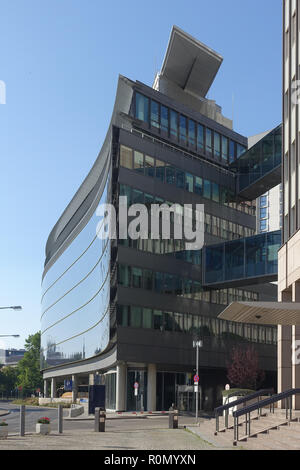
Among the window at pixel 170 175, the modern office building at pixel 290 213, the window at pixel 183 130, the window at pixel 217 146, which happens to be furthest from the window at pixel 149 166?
the modern office building at pixel 290 213

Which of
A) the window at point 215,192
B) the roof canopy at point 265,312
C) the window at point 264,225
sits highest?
the window at point 264,225

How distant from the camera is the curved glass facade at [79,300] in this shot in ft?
218

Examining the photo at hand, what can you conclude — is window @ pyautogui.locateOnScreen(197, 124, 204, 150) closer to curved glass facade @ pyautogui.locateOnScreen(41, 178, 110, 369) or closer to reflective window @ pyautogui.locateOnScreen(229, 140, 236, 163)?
reflective window @ pyautogui.locateOnScreen(229, 140, 236, 163)

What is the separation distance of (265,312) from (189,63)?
4804 centimetres

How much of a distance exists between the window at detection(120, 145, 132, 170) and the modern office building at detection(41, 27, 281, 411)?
0.32 feet

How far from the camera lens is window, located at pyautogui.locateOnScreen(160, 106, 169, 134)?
6869cm

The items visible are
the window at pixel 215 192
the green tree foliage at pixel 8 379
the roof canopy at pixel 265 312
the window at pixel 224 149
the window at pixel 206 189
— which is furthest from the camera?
the green tree foliage at pixel 8 379

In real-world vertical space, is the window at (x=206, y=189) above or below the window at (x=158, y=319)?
above

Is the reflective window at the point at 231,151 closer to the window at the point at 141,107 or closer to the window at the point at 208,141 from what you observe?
the window at the point at 208,141

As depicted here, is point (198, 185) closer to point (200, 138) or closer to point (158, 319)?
point (200, 138)

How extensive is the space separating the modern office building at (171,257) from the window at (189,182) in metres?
0.12

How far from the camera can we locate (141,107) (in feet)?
219
